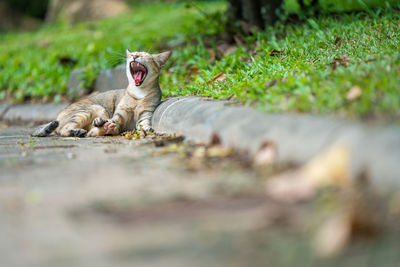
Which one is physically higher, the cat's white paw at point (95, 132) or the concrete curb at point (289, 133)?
the concrete curb at point (289, 133)

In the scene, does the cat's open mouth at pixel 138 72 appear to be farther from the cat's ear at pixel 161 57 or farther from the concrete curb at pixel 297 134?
the concrete curb at pixel 297 134

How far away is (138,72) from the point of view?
17.6 feet

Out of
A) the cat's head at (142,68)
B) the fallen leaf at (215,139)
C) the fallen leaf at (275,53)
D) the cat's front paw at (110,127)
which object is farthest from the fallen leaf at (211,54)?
the fallen leaf at (215,139)

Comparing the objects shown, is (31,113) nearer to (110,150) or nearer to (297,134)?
(110,150)

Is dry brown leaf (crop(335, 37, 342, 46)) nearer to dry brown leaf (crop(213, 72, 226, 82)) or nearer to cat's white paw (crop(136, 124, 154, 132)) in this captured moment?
dry brown leaf (crop(213, 72, 226, 82))

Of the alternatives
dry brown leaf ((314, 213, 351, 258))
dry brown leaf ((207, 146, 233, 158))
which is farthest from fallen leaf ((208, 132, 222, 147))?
dry brown leaf ((314, 213, 351, 258))

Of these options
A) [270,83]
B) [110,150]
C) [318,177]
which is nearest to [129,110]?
[110,150]

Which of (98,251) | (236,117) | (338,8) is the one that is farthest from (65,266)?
(338,8)

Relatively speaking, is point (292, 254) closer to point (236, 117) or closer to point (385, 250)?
point (385, 250)

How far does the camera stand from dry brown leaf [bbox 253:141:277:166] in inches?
108

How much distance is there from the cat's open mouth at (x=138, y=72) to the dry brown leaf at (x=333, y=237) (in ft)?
12.3

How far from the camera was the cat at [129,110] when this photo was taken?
510cm

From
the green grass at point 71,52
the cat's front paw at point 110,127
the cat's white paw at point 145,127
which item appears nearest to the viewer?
the cat's white paw at point 145,127

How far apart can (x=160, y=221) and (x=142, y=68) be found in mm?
3585
